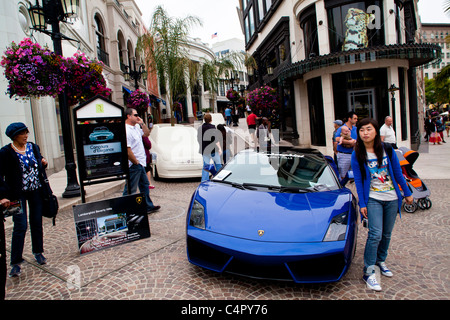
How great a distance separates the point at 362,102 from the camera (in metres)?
13.8

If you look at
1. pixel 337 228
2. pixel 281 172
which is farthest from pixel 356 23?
pixel 337 228

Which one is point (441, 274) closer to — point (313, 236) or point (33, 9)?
Answer: point (313, 236)

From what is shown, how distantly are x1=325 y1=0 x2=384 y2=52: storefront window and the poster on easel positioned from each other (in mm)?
12836

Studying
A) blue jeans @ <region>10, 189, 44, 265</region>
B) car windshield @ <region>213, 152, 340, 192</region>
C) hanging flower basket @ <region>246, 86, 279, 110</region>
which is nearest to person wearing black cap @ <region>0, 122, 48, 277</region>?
blue jeans @ <region>10, 189, 44, 265</region>

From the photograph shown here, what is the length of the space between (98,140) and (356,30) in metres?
13.0

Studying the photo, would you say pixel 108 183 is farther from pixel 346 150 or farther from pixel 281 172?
pixel 346 150

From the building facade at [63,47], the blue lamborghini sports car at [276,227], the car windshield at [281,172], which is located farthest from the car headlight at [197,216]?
the building facade at [63,47]

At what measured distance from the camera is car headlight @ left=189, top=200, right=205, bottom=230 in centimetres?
322

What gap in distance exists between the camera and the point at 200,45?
4684 centimetres

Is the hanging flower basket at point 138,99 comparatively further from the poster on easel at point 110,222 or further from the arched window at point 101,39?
the poster on easel at point 110,222

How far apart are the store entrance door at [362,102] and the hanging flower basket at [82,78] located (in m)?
11.3

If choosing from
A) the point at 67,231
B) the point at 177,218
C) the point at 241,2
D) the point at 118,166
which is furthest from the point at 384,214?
the point at 241,2

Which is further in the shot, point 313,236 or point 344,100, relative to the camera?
point 344,100

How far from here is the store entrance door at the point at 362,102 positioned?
13.6 meters
